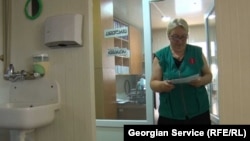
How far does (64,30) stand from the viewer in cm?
165

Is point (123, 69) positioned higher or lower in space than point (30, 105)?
higher

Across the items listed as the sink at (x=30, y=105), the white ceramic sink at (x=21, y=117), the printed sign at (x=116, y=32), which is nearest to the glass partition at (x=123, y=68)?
the printed sign at (x=116, y=32)

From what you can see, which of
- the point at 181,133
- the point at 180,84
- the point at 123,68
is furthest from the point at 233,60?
the point at 123,68

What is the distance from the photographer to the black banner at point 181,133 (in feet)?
2.82

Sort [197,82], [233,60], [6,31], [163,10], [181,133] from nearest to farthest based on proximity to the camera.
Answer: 1. [181,133]
2. [233,60]
3. [197,82]
4. [6,31]
5. [163,10]

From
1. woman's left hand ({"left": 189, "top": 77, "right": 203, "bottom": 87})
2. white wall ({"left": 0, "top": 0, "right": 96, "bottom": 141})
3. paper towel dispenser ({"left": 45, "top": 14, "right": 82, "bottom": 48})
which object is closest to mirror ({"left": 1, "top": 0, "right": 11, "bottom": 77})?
white wall ({"left": 0, "top": 0, "right": 96, "bottom": 141})

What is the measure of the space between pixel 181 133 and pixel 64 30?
1.10m

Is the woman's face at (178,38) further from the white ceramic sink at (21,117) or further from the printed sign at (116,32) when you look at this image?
the white ceramic sink at (21,117)

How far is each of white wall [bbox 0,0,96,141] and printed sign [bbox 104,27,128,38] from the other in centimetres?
65

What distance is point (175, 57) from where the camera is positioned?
5.81 ft

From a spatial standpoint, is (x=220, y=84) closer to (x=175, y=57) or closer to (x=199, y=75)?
(x=199, y=75)

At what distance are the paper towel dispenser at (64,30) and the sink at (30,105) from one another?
31 centimetres

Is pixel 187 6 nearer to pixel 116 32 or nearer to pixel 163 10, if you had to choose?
pixel 163 10

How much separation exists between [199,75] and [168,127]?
2.79 feet
